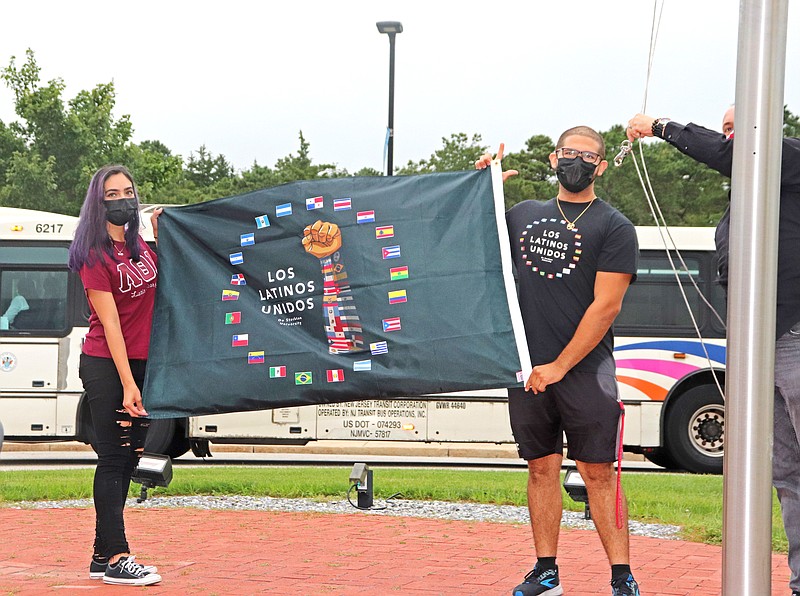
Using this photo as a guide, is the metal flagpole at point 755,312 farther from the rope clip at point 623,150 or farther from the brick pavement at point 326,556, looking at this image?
the brick pavement at point 326,556

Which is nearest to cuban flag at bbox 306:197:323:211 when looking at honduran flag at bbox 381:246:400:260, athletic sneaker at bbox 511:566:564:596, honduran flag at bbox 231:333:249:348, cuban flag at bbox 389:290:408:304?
honduran flag at bbox 381:246:400:260

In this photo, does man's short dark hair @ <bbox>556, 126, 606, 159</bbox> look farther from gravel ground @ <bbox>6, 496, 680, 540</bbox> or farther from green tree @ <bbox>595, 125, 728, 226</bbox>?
green tree @ <bbox>595, 125, 728, 226</bbox>

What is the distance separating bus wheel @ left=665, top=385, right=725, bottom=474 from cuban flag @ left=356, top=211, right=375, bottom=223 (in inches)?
389

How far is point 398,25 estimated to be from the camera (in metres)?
22.0

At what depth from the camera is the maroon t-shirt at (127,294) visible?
585cm

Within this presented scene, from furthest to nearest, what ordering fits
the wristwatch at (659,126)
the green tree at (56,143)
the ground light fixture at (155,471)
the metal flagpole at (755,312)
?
the green tree at (56,143) < the ground light fixture at (155,471) < the wristwatch at (659,126) < the metal flagpole at (755,312)

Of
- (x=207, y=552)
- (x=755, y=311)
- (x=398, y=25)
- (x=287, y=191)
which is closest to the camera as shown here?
(x=755, y=311)

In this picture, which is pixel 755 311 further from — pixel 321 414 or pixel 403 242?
pixel 321 414

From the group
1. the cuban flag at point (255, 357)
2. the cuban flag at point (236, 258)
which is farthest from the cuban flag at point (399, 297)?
the cuban flag at point (236, 258)

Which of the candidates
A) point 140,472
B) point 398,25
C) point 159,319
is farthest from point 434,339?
point 398,25

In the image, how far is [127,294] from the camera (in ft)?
19.6

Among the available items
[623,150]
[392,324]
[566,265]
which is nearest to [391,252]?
[392,324]

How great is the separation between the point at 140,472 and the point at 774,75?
577cm

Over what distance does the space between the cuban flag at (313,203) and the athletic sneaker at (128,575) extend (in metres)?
2.08
